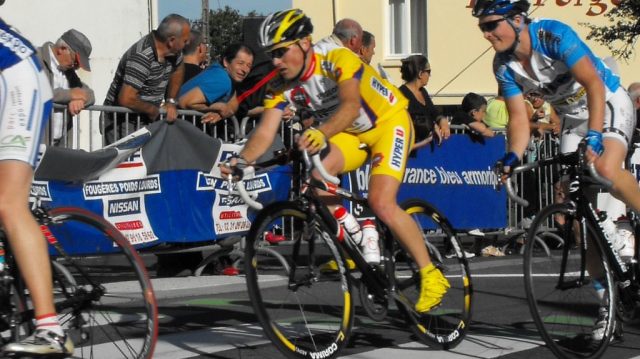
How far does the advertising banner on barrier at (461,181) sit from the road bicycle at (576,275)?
6.42 meters

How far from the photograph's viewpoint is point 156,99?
11.5 metres

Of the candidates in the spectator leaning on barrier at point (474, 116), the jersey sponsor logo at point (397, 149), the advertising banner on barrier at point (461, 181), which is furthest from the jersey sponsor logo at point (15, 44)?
the spectator leaning on barrier at point (474, 116)

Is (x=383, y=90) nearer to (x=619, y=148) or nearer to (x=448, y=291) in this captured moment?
(x=448, y=291)

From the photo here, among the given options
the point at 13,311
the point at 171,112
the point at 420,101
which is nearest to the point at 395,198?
the point at 13,311

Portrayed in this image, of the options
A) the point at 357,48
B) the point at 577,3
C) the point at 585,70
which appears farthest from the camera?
the point at 577,3

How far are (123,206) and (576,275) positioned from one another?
474 centimetres

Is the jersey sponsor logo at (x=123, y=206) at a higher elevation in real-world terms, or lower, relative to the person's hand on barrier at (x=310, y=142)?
lower

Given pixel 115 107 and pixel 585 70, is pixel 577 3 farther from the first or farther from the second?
pixel 585 70

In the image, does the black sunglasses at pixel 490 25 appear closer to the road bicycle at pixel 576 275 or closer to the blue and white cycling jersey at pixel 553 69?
the blue and white cycling jersey at pixel 553 69

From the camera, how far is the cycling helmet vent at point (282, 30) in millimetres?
6871

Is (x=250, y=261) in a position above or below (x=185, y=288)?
above

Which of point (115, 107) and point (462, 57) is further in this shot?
point (462, 57)

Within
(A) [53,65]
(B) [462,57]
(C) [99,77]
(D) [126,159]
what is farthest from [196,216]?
(B) [462,57]

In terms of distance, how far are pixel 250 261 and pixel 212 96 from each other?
5769mm
